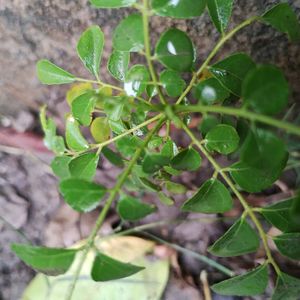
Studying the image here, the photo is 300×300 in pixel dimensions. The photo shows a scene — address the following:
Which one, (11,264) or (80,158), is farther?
(11,264)

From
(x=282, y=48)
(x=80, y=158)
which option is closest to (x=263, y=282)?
(x=80, y=158)

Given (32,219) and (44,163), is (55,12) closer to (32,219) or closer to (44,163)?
(44,163)

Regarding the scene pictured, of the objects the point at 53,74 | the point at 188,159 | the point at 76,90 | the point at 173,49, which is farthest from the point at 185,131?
the point at 76,90

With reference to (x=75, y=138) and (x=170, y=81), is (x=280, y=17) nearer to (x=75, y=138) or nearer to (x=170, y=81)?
(x=170, y=81)

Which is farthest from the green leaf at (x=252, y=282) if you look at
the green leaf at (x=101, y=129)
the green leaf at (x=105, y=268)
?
the green leaf at (x=101, y=129)

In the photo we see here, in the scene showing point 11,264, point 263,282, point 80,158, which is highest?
point 80,158

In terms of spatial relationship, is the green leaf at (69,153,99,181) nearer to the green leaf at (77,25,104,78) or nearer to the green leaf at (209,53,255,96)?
the green leaf at (77,25,104,78)
